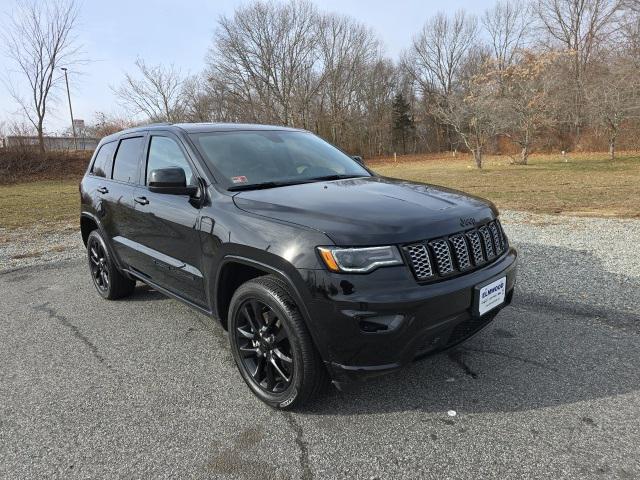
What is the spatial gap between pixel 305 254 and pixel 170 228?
4.85 feet

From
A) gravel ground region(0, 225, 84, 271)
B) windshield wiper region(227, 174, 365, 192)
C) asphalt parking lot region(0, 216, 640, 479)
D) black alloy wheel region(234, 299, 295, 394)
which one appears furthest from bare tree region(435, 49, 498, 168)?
black alloy wheel region(234, 299, 295, 394)

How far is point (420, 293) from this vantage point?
87.6 inches

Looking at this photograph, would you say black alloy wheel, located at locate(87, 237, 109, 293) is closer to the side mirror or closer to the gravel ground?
the side mirror

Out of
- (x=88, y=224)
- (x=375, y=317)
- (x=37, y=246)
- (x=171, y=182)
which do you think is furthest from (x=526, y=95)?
(x=375, y=317)

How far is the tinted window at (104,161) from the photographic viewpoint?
15.1 ft

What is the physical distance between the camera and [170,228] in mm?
3328

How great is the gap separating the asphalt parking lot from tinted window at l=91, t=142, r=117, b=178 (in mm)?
1648

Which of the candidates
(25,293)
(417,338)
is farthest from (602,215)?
(25,293)

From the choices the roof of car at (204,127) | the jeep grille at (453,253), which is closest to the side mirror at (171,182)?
the roof of car at (204,127)

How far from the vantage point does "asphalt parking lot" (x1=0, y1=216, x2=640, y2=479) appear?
2.23 metres

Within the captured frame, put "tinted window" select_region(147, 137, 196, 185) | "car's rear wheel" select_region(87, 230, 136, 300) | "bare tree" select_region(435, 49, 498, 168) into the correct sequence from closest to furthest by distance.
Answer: "tinted window" select_region(147, 137, 196, 185) < "car's rear wheel" select_region(87, 230, 136, 300) < "bare tree" select_region(435, 49, 498, 168)

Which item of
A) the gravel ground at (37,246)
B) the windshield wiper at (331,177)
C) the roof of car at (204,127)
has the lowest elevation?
the gravel ground at (37,246)

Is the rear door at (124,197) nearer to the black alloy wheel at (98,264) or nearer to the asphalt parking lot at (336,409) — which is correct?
the black alloy wheel at (98,264)

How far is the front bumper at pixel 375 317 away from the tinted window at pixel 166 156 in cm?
149
